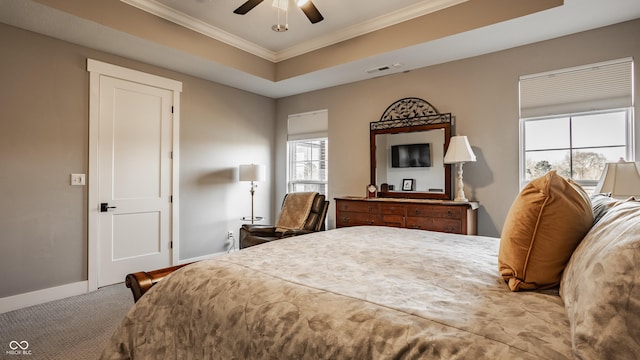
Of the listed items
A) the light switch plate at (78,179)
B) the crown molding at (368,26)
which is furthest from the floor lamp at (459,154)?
the light switch plate at (78,179)

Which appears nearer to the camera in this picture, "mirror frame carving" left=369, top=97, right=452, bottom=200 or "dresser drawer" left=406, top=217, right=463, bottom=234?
Answer: "dresser drawer" left=406, top=217, right=463, bottom=234

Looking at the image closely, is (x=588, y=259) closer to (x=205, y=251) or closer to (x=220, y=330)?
(x=220, y=330)

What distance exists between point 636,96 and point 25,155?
5.59m

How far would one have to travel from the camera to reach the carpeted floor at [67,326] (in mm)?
2184

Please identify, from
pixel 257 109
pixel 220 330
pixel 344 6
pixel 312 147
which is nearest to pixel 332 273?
pixel 220 330

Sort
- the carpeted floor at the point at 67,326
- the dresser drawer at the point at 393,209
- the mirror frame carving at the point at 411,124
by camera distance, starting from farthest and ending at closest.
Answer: the mirror frame carving at the point at 411,124, the dresser drawer at the point at 393,209, the carpeted floor at the point at 67,326

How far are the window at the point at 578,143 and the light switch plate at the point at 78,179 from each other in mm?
4653

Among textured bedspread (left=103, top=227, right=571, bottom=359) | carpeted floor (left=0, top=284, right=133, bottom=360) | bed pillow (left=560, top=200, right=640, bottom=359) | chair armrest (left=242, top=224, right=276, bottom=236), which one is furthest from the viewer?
chair armrest (left=242, top=224, right=276, bottom=236)

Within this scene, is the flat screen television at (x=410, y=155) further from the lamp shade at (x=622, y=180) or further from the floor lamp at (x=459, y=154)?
the lamp shade at (x=622, y=180)

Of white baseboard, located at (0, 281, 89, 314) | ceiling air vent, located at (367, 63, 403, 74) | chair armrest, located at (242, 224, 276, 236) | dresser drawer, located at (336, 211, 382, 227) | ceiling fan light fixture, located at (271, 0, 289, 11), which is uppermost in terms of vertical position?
ceiling fan light fixture, located at (271, 0, 289, 11)

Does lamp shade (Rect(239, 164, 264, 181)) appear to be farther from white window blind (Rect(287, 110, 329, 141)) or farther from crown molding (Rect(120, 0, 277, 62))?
crown molding (Rect(120, 0, 277, 62))

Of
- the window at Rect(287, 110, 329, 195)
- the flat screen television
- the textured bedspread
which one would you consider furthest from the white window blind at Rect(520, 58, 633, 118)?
the window at Rect(287, 110, 329, 195)

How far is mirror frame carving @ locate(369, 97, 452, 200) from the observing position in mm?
3781

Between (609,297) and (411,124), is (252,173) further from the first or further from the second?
(609,297)
